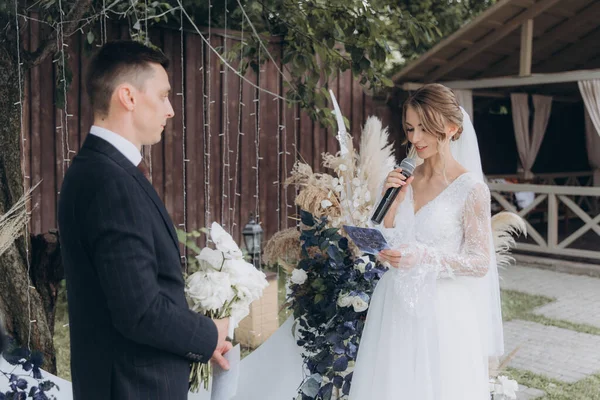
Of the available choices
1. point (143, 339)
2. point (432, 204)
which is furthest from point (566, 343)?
point (143, 339)

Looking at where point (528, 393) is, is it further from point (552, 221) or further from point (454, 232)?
point (552, 221)

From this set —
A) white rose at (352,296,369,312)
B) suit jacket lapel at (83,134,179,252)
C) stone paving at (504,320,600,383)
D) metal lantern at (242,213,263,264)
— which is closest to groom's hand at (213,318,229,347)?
suit jacket lapel at (83,134,179,252)

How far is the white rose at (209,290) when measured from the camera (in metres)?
2.14

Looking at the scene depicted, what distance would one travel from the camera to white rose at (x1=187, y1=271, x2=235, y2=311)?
214cm

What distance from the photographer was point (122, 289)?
1.64 meters

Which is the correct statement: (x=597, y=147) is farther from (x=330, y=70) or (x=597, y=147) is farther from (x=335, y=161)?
(x=335, y=161)

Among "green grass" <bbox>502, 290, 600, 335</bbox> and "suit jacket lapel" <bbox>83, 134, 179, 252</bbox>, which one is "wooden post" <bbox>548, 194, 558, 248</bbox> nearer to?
"green grass" <bbox>502, 290, 600, 335</bbox>

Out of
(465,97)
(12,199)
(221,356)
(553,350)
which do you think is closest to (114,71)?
(221,356)

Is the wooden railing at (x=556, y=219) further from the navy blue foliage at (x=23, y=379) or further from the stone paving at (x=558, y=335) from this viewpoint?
the navy blue foliage at (x=23, y=379)

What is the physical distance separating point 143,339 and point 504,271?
7.87 m

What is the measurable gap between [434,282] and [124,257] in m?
1.44

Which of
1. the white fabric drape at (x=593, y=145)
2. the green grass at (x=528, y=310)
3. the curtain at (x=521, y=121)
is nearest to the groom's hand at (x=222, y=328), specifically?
the green grass at (x=528, y=310)

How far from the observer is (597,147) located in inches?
486

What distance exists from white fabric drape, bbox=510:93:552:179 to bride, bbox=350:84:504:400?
894cm
